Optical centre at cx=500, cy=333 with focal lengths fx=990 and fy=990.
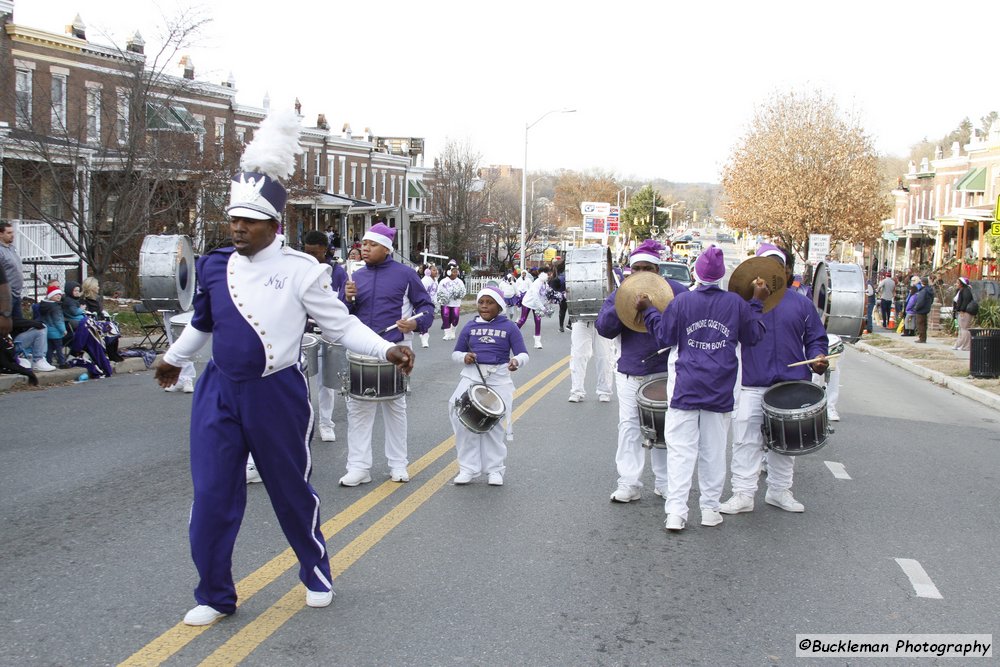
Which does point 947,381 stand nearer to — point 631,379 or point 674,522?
point 631,379

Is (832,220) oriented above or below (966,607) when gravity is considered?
above

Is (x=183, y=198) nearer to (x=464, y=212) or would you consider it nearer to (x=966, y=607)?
(x=966, y=607)

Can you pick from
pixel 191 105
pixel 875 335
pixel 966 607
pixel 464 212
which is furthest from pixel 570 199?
pixel 966 607

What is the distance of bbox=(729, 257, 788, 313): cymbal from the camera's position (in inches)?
287

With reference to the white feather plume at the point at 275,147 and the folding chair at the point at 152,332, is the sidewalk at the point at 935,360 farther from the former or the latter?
the folding chair at the point at 152,332

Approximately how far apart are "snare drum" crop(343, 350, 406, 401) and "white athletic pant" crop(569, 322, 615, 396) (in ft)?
18.0

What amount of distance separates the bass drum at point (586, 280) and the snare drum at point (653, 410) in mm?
4886

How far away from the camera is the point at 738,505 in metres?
7.38

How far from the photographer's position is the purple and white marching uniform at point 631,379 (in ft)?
24.7

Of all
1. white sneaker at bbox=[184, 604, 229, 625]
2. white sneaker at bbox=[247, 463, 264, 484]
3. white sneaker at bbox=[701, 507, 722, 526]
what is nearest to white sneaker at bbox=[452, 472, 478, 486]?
white sneaker at bbox=[247, 463, 264, 484]

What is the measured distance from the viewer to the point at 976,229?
4522 centimetres

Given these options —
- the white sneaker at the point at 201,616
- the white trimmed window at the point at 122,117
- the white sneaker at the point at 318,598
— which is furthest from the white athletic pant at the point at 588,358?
the white trimmed window at the point at 122,117

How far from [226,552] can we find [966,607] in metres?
3.97

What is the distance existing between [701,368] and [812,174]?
135 feet
